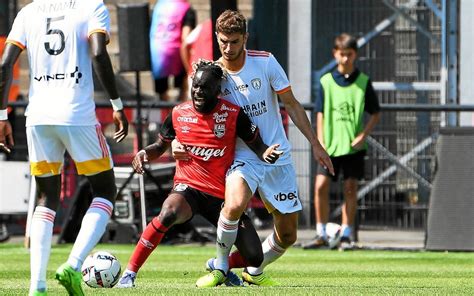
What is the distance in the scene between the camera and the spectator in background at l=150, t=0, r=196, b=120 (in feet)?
59.7

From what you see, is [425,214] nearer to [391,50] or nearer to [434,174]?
[434,174]

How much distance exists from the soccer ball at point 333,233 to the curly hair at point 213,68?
5195 millimetres

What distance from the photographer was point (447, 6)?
17.4m

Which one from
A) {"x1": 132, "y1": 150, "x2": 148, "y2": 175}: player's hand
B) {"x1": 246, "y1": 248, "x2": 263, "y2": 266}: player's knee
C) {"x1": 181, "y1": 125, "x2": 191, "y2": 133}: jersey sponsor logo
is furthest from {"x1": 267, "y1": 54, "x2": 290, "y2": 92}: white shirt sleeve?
{"x1": 246, "y1": 248, "x2": 263, "y2": 266}: player's knee

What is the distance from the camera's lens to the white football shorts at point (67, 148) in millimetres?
8492

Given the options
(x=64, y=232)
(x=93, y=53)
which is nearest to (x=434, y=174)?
(x=64, y=232)

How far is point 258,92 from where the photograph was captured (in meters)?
10.1

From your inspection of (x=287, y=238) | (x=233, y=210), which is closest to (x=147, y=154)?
(x=233, y=210)

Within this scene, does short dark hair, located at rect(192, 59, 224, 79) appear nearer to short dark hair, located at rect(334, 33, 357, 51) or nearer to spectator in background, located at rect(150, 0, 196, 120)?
short dark hair, located at rect(334, 33, 357, 51)

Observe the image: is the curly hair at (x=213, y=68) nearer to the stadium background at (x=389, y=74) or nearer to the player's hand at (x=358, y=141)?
the player's hand at (x=358, y=141)

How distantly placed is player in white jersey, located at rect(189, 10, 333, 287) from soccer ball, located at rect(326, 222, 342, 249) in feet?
14.8

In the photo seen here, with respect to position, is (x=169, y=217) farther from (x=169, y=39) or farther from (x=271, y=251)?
(x=169, y=39)

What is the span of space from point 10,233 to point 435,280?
6776 millimetres

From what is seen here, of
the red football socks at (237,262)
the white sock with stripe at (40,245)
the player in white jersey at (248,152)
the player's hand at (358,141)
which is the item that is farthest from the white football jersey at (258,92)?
the player's hand at (358,141)
